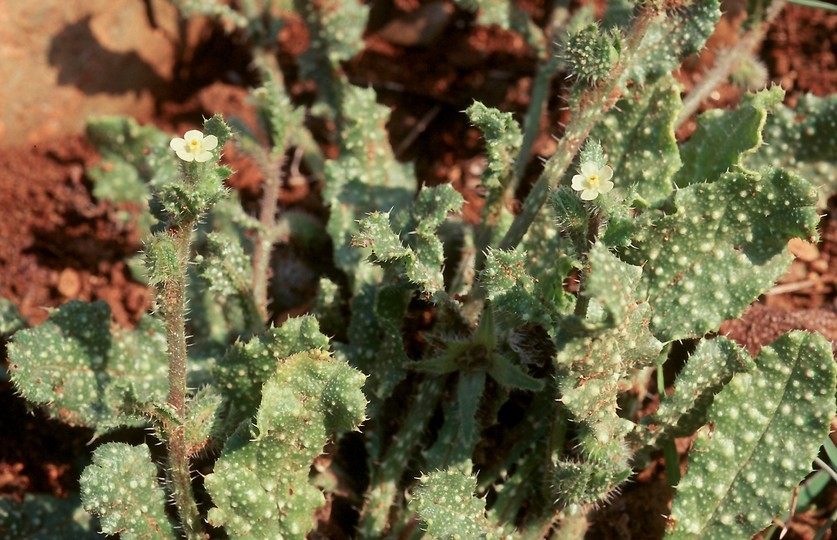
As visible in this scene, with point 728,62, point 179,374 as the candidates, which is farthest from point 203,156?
point 728,62

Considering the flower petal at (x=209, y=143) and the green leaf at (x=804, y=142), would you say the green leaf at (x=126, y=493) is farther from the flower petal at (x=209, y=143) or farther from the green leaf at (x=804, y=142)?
the green leaf at (x=804, y=142)

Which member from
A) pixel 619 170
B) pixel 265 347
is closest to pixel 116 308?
pixel 265 347

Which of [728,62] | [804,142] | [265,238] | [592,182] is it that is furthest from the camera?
[728,62]

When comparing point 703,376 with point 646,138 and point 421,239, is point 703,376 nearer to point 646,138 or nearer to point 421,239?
point 646,138

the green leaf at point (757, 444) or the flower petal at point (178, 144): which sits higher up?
the flower petal at point (178, 144)

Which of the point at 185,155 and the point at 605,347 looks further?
the point at 605,347

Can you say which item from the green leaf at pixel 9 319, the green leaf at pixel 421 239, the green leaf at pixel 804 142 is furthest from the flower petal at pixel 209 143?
the green leaf at pixel 804 142
